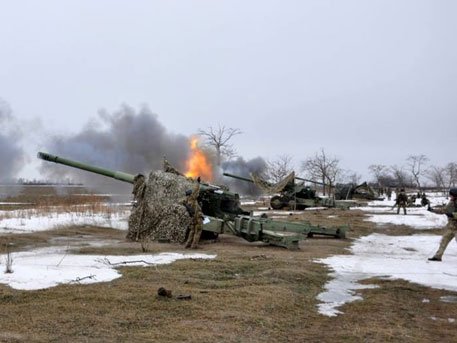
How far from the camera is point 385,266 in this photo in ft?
35.3

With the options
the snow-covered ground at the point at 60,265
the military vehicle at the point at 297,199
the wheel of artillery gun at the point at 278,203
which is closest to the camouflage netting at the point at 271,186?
A: the military vehicle at the point at 297,199

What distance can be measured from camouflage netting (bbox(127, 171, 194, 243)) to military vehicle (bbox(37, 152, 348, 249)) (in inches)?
5.1

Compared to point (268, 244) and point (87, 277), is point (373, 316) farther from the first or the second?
point (268, 244)

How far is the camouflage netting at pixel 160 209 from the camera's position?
14703 millimetres

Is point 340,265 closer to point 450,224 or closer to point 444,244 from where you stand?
point 444,244

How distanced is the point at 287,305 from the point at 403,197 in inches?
925

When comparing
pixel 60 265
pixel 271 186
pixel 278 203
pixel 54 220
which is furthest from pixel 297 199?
pixel 60 265

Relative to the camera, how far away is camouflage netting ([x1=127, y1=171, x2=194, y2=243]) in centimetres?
1470

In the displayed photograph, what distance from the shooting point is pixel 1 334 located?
5.40 m

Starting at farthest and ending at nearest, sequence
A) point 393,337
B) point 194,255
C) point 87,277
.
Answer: point 194,255, point 87,277, point 393,337

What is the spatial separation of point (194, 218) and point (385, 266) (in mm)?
4884

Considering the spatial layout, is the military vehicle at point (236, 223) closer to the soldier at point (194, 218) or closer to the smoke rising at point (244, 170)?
the soldier at point (194, 218)

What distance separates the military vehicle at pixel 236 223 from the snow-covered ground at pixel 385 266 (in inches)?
54.9

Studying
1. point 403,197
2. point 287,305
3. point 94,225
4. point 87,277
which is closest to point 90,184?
point 94,225
